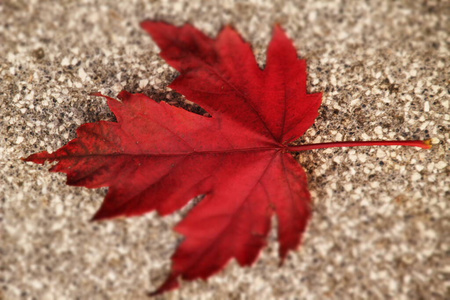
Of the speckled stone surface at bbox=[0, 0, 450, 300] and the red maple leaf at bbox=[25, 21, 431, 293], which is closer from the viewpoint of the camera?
the red maple leaf at bbox=[25, 21, 431, 293]

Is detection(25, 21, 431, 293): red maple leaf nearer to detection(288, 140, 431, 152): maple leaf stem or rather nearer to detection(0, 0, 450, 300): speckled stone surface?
detection(288, 140, 431, 152): maple leaf stem

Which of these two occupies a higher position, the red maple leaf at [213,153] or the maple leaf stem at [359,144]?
the maple leaf stem at [359,144]

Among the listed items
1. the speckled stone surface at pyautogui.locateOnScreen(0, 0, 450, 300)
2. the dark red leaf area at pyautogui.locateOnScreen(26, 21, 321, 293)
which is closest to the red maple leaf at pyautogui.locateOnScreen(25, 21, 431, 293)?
the dark red leaf area at pyautogui.locateOnScreen(26, 21, 321, 293)

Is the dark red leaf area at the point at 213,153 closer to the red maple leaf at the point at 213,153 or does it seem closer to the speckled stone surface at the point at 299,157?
the red maple leaf at the point at 213,153

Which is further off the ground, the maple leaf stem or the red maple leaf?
the maple leaf stem

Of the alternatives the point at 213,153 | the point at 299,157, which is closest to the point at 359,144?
the point at 299,157

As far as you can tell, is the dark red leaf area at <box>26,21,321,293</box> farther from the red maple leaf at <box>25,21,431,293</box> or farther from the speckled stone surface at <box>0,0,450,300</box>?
the speckled stone surface at <box>0,0,450,300</box>

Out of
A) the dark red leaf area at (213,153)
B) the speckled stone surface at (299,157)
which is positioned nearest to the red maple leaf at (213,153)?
the dark red leaf area at (213,153)

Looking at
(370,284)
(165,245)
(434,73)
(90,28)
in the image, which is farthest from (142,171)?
(434,73)
